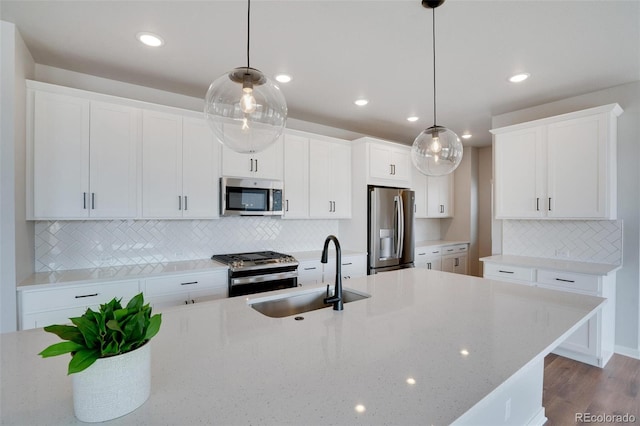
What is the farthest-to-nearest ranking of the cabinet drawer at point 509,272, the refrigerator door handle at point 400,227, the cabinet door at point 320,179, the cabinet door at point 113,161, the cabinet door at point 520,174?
the refrigerator door handle at point 400,227, the cabinet door at point 320,179, the cabinet door at point 520,174, the cabinet drawer at point 509,272, the cabinet door at point 113,161

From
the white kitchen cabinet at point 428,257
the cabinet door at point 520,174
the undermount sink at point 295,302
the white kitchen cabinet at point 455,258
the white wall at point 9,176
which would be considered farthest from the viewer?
the white kitchen cabinet at point 455,258

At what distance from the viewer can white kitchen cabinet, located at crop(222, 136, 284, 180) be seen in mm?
3351

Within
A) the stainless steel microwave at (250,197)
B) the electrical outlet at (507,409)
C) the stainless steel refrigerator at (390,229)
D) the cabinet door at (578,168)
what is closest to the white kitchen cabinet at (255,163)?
the stainless steel microwave at (250,197)

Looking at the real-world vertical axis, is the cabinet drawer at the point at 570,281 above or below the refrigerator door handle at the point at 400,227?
below

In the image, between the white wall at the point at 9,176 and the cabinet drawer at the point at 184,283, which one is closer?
the white wall at the point at 9,176

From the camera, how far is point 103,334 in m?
0.78

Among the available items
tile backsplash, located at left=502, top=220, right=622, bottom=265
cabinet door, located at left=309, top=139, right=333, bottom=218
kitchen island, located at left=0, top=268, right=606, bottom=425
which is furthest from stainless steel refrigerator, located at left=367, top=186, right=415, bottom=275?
kitchen island, located at left=0, top=268, right=606, bottom=425

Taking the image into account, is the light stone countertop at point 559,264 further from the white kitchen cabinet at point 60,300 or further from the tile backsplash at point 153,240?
the white kitchen cabinet at point 60,300

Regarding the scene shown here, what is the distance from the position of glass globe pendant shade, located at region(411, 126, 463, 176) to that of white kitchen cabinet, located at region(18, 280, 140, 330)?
8.14ft

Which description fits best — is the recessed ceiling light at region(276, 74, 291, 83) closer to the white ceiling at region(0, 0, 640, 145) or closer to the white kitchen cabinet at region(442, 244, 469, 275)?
the white ceiling at region(0, 0, 640, 145)

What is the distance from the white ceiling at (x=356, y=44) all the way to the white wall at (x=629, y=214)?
25cm

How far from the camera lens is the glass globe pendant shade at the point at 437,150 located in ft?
6.93

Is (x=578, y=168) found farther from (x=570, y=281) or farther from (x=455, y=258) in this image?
(x=455, y=258)
